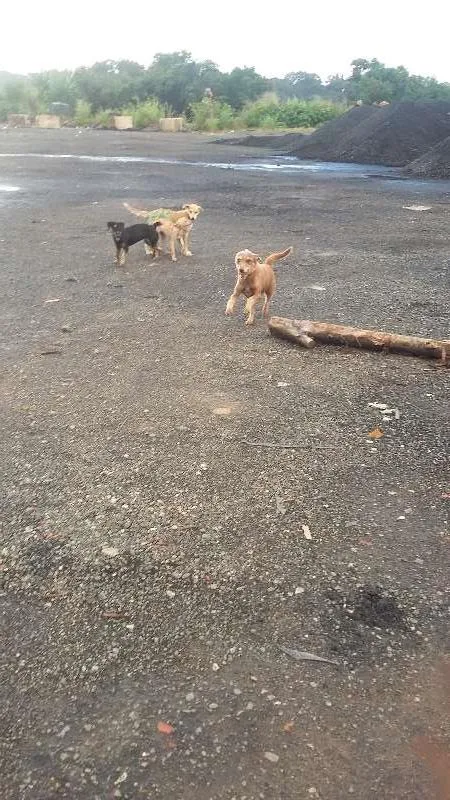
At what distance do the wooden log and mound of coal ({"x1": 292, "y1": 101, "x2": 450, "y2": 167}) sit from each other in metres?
19.0

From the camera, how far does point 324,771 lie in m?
2.23

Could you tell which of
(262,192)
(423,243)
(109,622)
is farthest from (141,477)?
(262,192)

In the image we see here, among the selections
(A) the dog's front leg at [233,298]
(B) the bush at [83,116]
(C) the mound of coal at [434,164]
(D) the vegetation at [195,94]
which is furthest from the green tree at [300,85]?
(A) the dog's front leg at [233,298]

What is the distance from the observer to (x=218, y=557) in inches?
129

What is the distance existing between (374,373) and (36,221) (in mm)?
9142

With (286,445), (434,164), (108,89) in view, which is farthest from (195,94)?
(286,445)

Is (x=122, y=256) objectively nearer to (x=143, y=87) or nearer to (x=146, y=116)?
(x=146, y=116)

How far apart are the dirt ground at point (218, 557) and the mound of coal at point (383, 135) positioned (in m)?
18.7

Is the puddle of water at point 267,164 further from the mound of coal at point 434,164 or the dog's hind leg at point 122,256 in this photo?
the dog's hind leg at point 122,256

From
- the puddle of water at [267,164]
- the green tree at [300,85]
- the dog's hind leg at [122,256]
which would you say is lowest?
the dog's hind leg at [122,256]

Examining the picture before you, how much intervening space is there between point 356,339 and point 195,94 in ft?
185

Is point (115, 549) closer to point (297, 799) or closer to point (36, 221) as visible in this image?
point (297, 799)

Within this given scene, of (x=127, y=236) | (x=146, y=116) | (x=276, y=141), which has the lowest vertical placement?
(x=127, y=236)

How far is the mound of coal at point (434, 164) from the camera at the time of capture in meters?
19.8
